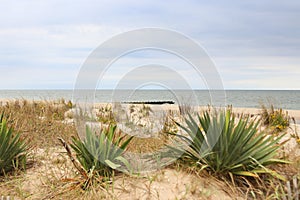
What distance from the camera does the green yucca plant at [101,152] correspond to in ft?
15.3

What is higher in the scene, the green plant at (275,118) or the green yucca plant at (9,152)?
the green plant at (275,118)

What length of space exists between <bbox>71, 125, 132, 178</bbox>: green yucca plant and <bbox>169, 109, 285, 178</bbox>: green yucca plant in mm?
765

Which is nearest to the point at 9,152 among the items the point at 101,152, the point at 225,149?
the point at 101,152

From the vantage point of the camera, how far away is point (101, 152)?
185 inches

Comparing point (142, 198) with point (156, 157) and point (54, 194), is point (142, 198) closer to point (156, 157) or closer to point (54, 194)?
point (156, 157)

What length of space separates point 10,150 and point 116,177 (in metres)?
1.93

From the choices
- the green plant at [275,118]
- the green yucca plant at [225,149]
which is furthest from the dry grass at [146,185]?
the green plant at [275,118]

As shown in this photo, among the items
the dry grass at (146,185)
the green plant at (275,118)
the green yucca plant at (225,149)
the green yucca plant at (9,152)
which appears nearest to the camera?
the dry grass at (146,185)

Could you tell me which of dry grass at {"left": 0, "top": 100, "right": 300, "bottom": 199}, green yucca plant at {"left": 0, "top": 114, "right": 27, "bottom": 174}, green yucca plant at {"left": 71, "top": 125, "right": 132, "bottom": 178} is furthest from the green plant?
green yucca plant at {"left": 0, "top": 114, "right": 27, "bottom": 174}

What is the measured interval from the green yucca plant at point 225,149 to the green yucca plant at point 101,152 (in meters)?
0.76

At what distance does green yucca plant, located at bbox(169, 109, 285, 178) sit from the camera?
463 cm

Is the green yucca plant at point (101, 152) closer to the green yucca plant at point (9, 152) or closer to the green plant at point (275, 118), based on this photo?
the green yucca plant at point (9, 152)

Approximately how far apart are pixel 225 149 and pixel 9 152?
3.30m

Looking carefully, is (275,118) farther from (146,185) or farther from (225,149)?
(146,185)
